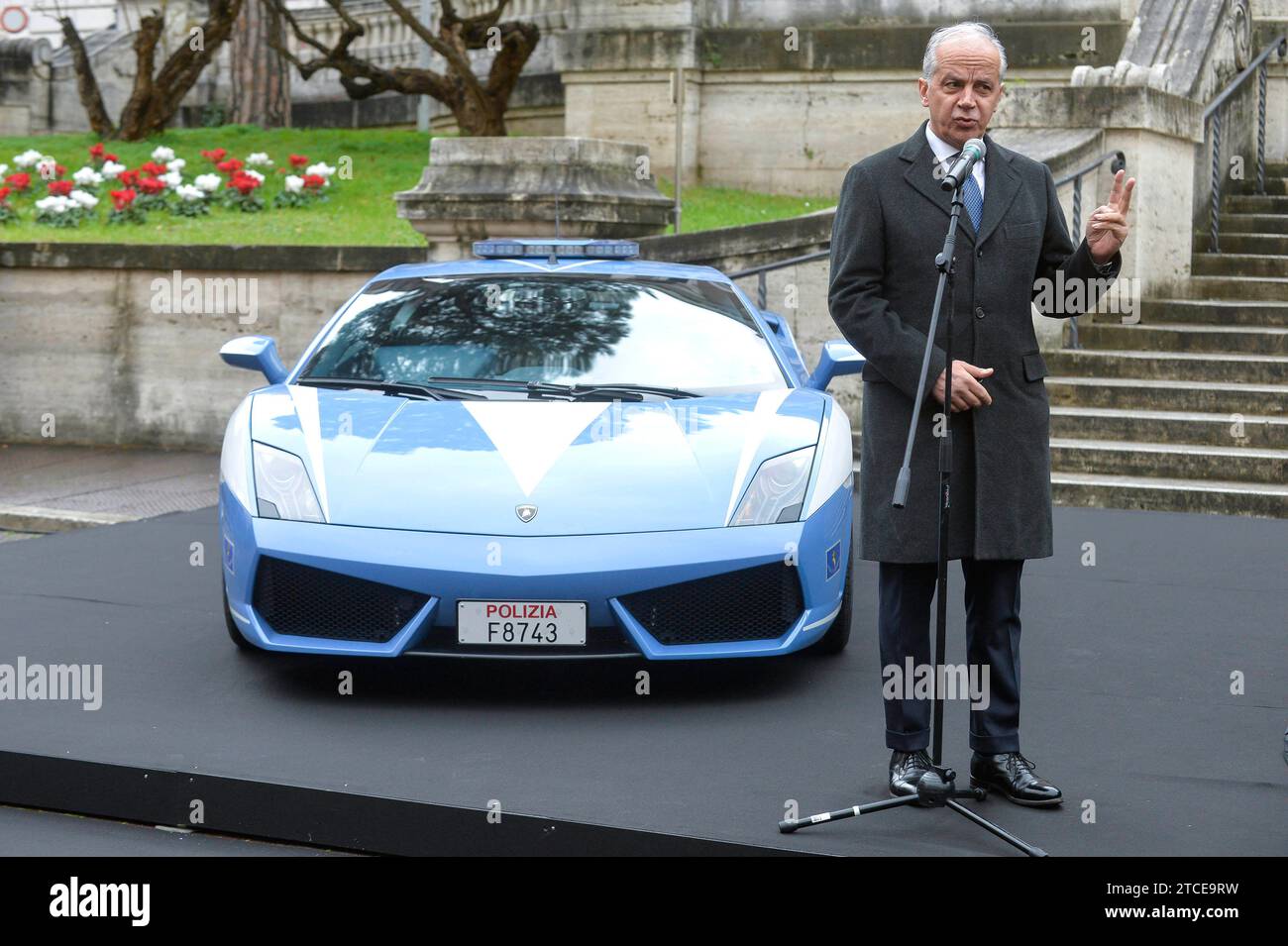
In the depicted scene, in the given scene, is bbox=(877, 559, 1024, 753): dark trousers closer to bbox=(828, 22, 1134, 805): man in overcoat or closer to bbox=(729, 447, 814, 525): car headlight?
bbox=(828, 22, 1134, 805): man in overcoat

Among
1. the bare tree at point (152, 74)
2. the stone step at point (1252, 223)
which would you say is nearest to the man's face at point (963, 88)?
the stone step at point (1252, 223)

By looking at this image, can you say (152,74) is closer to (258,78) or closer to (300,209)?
(300,209)

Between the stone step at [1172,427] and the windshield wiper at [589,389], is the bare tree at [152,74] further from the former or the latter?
the windshield wiper at [589,389]

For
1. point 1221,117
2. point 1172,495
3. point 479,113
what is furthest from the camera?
point 479,113

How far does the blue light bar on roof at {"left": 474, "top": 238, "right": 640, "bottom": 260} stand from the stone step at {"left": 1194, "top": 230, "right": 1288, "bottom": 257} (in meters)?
6.83

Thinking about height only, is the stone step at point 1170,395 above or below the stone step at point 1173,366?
below

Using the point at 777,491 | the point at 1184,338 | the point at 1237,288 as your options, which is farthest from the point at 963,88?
the point at 1237,288

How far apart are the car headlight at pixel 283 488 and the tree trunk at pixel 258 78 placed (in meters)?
17.4

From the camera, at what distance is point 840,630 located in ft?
20.9

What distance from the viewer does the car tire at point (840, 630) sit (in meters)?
6.30

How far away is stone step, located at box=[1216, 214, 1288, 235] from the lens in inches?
524

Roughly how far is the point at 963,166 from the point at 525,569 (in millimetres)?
1930
